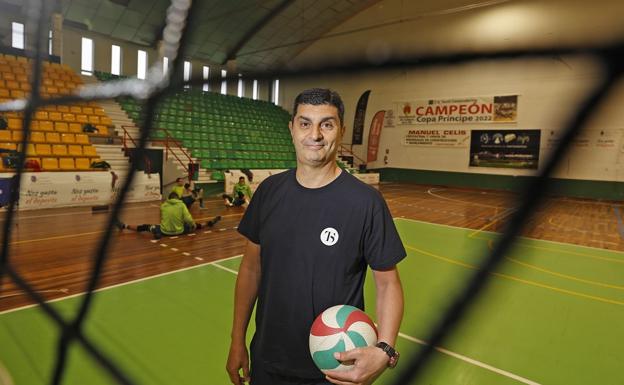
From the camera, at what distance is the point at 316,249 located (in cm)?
152

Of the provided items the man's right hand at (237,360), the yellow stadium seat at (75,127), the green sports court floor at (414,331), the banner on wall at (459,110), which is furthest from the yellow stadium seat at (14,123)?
the banner on wall at (459,110)

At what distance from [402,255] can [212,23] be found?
54.0 ft

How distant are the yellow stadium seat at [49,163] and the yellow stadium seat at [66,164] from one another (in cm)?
10

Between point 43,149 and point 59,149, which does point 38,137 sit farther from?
point 59,149

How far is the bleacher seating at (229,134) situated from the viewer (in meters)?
13.5

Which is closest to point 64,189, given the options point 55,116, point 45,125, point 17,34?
point 45,125

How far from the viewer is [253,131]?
53.8 ft

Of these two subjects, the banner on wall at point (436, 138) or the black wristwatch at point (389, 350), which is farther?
the banner on wall at point (436, 138)

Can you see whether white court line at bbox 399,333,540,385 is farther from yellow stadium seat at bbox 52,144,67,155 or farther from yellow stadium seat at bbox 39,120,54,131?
yellow stadium seat at bbox 39,120,54,131

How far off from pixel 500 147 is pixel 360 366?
16.9 metres

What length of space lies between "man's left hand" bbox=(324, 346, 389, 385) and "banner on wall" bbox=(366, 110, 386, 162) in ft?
61.8

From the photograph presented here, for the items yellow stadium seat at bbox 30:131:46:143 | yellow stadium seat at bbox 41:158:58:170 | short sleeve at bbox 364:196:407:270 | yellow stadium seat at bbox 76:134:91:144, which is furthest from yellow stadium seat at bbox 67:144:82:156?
short sleeve at bbox 364:196:407:270

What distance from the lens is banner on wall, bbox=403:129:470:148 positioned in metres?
17.3

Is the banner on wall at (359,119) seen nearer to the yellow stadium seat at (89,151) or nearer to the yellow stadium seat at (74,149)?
the yellow stadium seat at (89,151)
